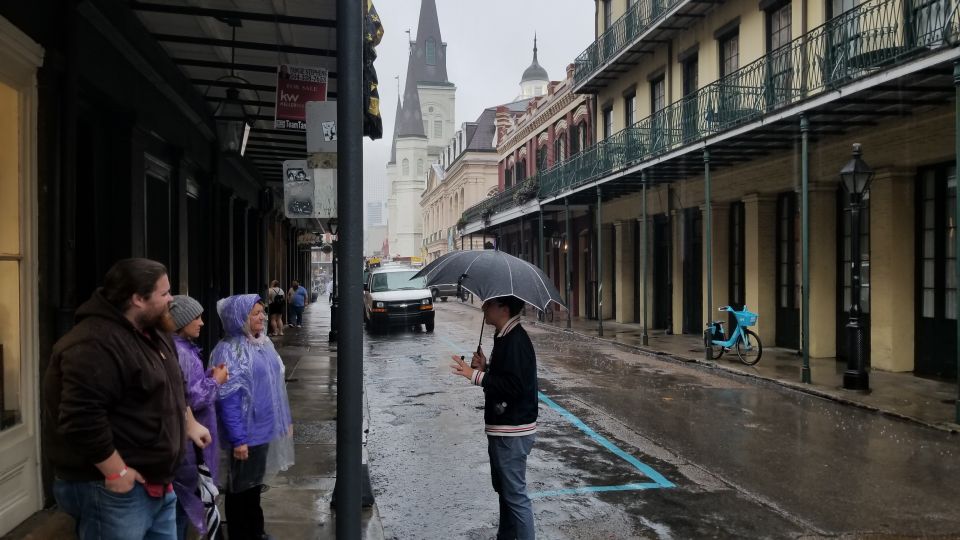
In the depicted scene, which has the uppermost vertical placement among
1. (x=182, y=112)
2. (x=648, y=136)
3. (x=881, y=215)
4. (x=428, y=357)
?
(x=648, y=136)

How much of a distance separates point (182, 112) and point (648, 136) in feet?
41.2

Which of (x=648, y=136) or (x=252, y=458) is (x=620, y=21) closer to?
(x=648, y=136)

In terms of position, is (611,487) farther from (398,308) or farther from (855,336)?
(398,308)

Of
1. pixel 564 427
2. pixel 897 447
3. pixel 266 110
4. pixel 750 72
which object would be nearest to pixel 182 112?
pixel 266 110

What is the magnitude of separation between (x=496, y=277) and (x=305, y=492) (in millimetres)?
2740

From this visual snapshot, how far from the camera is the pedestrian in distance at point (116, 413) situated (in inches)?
110

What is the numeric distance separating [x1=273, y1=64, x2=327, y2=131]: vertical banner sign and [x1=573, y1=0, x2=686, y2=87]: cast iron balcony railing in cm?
1260

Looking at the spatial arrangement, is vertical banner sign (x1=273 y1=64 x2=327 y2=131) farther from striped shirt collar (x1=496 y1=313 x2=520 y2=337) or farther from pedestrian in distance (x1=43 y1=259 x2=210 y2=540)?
pedestrian in distance (x1=43 y1=259 x2=210 y2=540)

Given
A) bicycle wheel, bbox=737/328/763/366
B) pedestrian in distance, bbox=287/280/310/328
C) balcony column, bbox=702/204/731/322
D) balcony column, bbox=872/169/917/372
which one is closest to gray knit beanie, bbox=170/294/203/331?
bicycle wheel, bbox=737/328/763/366

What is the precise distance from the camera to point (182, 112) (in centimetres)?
966

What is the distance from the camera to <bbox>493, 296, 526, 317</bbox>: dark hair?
4664mm

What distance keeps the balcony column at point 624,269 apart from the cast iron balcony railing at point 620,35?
5.10m

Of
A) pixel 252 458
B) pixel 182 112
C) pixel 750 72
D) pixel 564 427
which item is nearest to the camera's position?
pixel 252 458

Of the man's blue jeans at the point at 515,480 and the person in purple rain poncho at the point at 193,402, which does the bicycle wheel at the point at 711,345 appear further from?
the person in purple rain poncho at the point at 193,402
